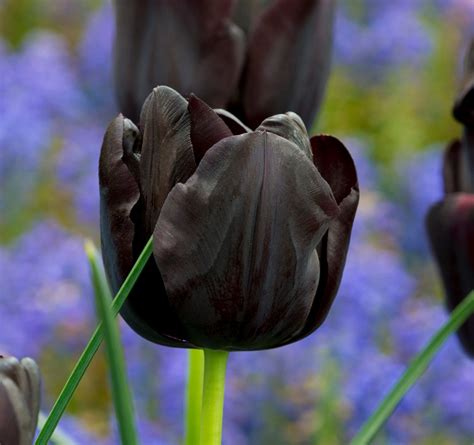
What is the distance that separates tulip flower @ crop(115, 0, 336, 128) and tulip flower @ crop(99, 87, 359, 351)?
0.25 meters

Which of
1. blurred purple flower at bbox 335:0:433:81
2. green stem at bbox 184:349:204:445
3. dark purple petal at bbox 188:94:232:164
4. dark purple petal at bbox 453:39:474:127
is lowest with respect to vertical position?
green stem at bbox 184:349:204:445

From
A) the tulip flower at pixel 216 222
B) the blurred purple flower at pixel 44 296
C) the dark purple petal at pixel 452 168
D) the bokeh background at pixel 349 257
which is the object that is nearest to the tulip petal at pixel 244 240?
Answer: the tulip flower at pixel 216 222

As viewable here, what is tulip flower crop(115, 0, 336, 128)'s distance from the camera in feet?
2.43

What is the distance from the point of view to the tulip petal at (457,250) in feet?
2.27

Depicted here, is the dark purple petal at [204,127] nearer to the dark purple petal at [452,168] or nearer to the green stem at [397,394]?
the green stem at [397,394]

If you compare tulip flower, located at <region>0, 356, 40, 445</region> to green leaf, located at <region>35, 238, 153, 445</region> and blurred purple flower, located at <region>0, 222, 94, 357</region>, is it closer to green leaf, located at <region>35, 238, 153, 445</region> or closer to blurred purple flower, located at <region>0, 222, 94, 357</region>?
green leaf, located at <region>35, 238, 153, 445</region>

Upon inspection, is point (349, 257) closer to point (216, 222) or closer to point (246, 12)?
point (246, 12)

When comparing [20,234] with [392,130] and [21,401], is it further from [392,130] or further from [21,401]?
[21,401]

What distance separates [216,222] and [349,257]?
102 centimetres

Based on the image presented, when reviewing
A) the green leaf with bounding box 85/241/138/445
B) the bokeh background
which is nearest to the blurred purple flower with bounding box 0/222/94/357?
the bokeh background

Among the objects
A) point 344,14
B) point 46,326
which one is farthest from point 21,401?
point 344,14

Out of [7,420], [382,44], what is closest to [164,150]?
[7,420]

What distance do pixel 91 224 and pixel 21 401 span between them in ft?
4.59

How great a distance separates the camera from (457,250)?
70cm
